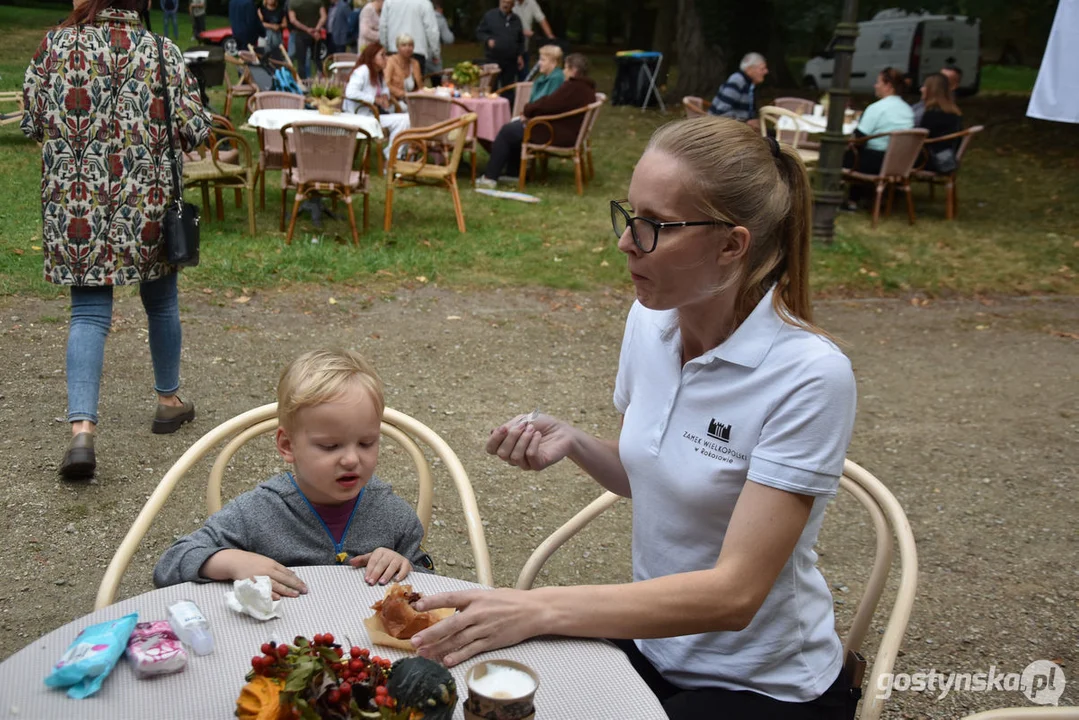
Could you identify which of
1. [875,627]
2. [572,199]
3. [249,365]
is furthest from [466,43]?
[875,627]

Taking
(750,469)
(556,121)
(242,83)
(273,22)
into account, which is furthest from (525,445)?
(273,22)

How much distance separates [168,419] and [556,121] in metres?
7.24

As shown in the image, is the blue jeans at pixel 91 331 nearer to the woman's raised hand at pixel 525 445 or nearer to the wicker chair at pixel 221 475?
the wicker chair at pixel 221 475

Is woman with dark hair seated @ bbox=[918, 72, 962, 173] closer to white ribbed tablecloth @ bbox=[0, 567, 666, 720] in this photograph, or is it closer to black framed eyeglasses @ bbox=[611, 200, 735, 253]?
black framed eyeglasses @ bbox=[611, 200, 735, 253]

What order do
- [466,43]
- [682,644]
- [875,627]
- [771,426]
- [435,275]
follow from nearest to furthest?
[771,426]
[682,644]
[875,627]
[435,275]
[466,43]

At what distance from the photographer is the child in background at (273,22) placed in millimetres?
16156

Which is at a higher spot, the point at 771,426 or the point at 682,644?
the point at 771,426

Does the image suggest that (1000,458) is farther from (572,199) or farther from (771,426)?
(572,199)

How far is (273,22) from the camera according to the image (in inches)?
649

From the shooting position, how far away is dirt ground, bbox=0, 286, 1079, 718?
3.58m

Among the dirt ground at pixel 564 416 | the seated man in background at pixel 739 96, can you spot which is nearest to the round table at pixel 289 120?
the dirt ground at pixel 564 416

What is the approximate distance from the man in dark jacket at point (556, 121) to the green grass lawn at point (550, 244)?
504 mm

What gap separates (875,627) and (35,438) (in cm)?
365

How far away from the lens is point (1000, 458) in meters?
5.03
